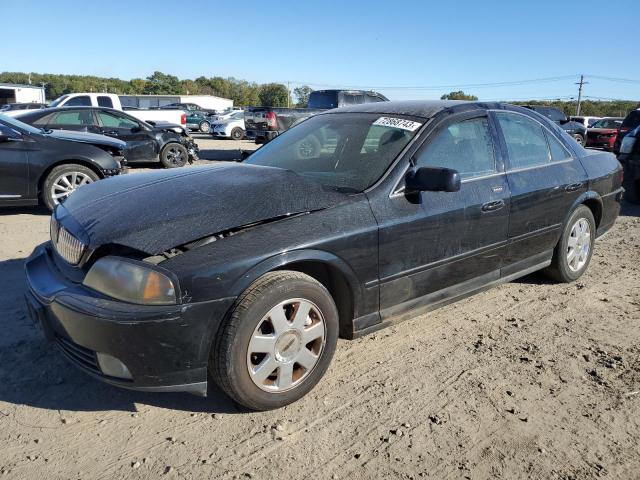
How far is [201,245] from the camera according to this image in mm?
2541

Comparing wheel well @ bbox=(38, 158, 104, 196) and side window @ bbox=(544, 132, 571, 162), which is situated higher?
side window @ bbox=(544, 132, 571, 162)

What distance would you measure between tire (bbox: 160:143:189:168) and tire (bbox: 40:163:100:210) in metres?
4.79

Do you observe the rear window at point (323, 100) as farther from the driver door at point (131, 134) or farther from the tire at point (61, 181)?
the tire at point (61, 181)

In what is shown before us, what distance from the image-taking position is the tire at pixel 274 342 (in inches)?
99.9

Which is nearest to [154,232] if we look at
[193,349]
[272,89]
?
[193,349]

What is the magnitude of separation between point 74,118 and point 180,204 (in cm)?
956

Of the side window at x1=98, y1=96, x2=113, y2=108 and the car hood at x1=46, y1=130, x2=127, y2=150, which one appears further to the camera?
the side window at x1=98, y1=96, x2=113, y2=108

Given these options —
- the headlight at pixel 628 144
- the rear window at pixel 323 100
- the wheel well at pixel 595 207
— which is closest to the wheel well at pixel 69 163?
the wheel well at pixel 595 207

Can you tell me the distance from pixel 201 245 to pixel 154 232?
0.25 metres

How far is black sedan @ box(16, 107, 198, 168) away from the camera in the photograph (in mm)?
10711

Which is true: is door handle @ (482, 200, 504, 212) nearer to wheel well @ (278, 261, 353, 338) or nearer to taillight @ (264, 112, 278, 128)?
wheel well @ (278, 261, 353, 338)

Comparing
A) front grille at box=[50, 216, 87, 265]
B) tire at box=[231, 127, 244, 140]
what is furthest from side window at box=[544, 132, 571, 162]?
tire at box=[231, 127, 244, 140]

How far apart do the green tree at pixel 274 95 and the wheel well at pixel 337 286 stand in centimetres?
7753

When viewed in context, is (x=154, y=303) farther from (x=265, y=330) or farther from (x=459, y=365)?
(x=459, y=365)
